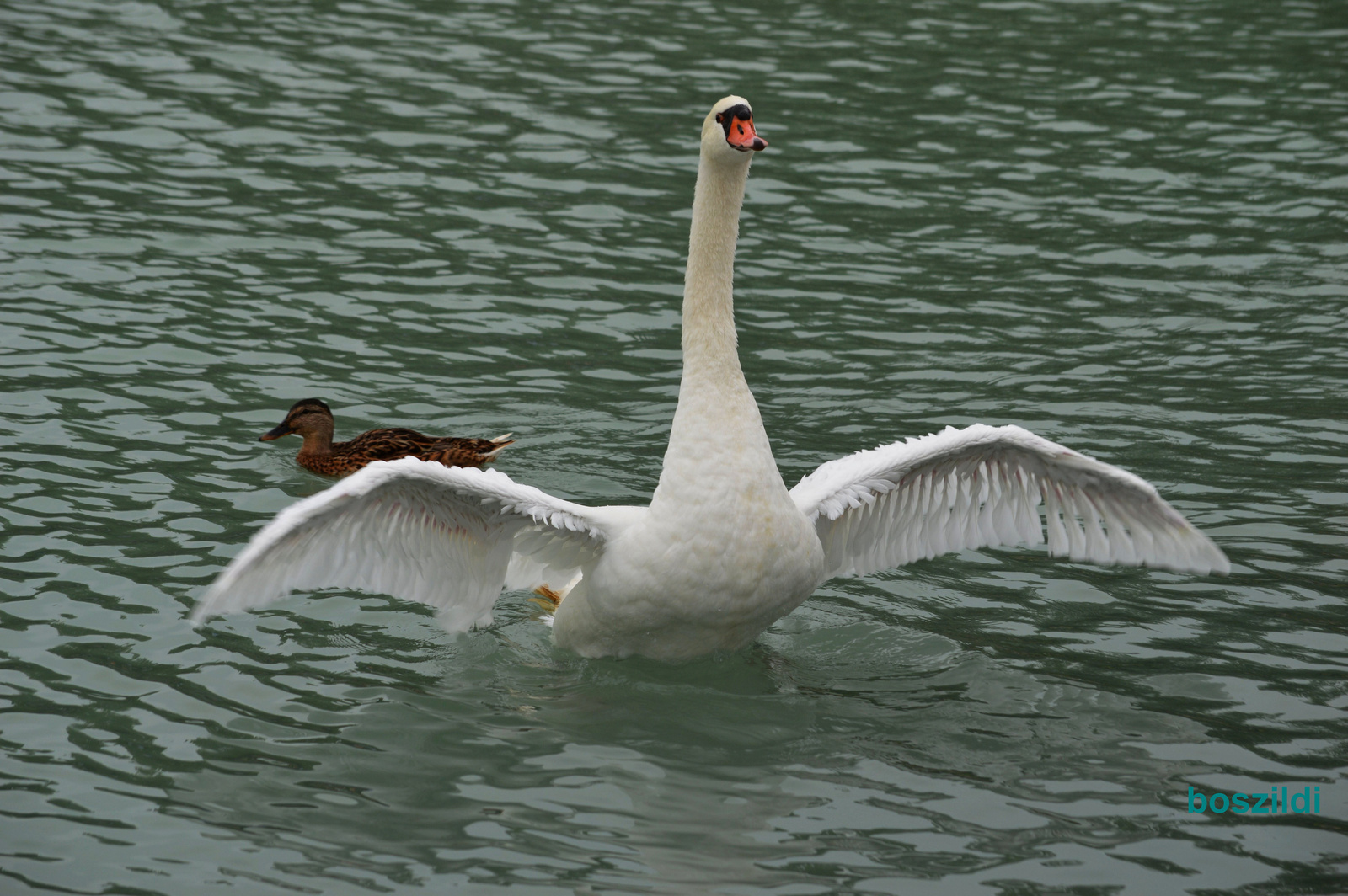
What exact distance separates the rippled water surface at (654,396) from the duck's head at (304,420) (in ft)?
0.81

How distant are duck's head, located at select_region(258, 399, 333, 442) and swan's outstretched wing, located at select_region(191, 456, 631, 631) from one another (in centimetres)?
278

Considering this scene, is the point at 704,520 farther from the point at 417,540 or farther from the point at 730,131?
the point at 730,131

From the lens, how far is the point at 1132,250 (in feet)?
42.1

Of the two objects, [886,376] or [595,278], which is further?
[595,278]

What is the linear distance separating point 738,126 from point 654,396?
394cm

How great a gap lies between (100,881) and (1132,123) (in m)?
13.1

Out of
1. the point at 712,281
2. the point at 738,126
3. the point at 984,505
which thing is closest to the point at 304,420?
the point at 712,281

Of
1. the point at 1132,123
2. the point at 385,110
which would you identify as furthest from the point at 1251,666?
the point at 385,110

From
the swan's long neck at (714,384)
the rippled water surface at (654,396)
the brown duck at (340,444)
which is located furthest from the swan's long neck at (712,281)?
the brown duck at (340,444)

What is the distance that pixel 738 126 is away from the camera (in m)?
6.81

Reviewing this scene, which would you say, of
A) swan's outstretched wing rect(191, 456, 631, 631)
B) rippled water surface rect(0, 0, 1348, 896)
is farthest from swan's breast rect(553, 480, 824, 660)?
rippled water surface rect(0, 0, 1348, 896)

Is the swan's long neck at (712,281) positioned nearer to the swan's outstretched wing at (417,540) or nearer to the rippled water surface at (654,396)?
the swan's outstretched wing at (417,540)

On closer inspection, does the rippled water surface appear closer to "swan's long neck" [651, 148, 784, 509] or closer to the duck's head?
the duck's head

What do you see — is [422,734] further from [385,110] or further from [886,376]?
[385,110]
